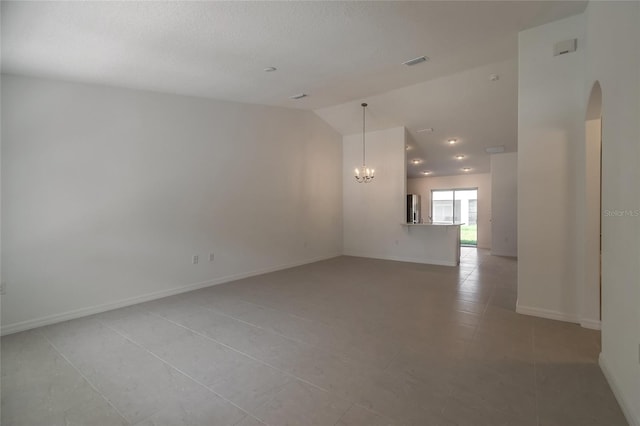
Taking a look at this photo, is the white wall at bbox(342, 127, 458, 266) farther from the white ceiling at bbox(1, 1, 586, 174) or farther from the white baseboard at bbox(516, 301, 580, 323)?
the white baseboard at bbox(516, 301, 580, 323)

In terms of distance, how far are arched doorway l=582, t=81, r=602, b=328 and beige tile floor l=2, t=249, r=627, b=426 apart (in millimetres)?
315

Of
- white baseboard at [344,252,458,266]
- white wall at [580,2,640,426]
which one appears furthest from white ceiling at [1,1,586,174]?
white baseboard at [344,252,458,266]

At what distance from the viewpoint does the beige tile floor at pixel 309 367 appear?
1801mm

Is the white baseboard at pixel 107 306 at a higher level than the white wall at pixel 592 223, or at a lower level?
lower

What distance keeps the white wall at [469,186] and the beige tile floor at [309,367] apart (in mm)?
6543

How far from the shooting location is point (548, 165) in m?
3.33

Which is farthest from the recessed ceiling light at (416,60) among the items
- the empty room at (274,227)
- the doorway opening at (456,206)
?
the doorway opening at (456,206)

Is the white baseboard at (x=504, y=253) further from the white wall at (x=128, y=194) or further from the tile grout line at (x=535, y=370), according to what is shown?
the white wall at (x=128, y=194)

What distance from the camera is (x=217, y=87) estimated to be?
4.31m

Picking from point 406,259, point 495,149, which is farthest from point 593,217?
point 495,149

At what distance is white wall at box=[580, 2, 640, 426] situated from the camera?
5.44 feet

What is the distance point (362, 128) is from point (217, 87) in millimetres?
4071

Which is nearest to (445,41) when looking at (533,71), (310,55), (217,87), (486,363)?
(533,71)

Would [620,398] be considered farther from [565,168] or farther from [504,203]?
[504,203]
